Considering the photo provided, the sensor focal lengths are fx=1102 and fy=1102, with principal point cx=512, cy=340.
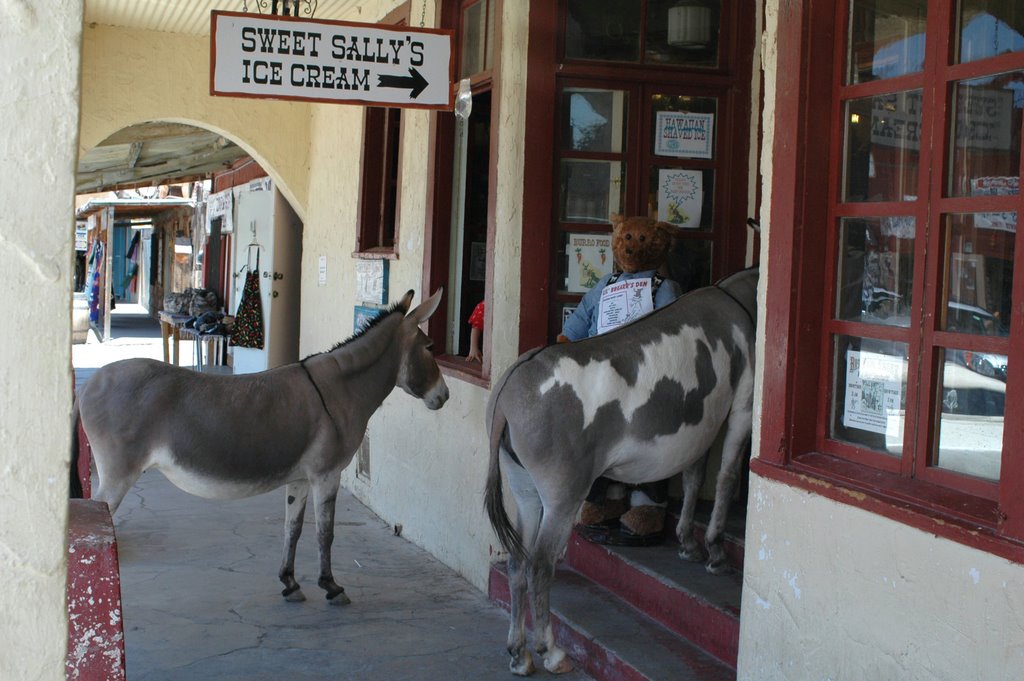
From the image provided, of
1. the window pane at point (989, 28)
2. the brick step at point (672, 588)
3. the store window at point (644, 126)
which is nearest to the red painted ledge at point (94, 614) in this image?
the window pane at point (989, 28)

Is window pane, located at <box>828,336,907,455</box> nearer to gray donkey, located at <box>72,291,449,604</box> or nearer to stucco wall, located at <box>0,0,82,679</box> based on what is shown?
stucco wall, located at <box>0,0,82,679</box>

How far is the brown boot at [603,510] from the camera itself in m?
5.58

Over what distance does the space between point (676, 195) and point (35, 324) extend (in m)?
4.68

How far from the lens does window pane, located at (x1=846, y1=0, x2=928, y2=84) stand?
124 inches

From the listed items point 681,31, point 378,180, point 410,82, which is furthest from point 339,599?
point 378,180

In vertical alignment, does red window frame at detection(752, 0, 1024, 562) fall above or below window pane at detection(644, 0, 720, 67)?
below

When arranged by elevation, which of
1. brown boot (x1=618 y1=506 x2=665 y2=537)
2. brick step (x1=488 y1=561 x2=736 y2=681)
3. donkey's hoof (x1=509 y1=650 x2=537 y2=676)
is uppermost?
brown boot (x1=618 y1=506 x2=665 y2=537)

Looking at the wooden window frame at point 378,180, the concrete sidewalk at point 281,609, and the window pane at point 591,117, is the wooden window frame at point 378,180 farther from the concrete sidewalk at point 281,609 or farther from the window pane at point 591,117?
the window pane at point 591,117

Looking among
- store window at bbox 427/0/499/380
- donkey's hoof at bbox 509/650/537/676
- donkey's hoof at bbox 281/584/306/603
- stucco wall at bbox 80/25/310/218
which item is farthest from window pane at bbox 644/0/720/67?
stucco wall at bbox 80/25/310/218

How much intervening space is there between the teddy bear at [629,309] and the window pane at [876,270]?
1.68m

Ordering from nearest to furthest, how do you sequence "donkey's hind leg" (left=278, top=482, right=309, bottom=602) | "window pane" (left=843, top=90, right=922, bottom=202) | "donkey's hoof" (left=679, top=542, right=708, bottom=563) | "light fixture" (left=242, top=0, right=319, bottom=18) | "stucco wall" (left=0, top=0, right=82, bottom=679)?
"stucco wall" (left=0, top=0, right=82, bottom=679) < "window pane" (left=843, top=90, right=922, bottom=202) < "donkey's hoof" (left=679, top=542, right=708, bottom=563) < "donkey's hind leg" (left=278, top=482, right=309, bottom=602) < "light fixture" (left=242, top=0, right=319, bottom=18)

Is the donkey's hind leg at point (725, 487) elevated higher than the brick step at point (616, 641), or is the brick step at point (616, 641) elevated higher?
the donkey's hind leg at point (725, 487)

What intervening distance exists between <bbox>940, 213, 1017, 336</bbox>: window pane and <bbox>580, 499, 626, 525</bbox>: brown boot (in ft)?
9.10

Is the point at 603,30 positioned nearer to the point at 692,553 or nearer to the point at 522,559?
the point at 692,553
